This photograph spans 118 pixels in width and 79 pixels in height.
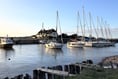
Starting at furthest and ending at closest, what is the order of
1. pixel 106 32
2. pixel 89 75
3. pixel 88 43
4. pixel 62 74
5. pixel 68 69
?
pixel 106 32 → pixel 88 43 → pixel 68 69 → pixel 62 74 → pixel 89 75

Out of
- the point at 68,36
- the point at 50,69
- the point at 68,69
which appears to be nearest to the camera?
the point at 50,69

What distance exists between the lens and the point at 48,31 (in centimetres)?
18938

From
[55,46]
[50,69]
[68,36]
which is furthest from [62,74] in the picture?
[68,36]

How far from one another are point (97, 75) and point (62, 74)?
12.2 feet

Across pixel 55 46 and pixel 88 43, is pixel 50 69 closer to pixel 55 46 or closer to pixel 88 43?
pixel 55 46

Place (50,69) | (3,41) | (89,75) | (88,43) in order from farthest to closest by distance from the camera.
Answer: (88,43), (3,41), (50,69), (89,75)

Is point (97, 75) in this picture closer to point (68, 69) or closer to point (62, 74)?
point (62, 74)

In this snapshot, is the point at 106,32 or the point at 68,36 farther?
the point at 68,36

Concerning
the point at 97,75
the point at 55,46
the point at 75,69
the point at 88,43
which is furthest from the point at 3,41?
the point at 97,75

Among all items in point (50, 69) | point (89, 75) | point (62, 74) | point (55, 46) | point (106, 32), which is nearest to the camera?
point (89, 75)

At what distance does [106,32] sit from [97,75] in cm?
11782

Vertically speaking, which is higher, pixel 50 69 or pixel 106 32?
pixel 106 32

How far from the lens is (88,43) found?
112188 mm

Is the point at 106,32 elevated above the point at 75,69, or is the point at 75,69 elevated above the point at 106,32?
the point at 106,32
